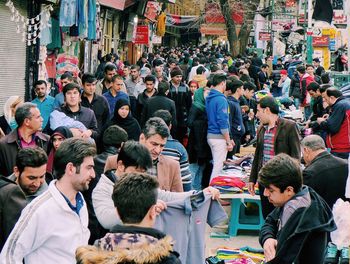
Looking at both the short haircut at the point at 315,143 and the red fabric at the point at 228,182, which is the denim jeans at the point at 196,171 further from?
the short haircut at the point at 315,143

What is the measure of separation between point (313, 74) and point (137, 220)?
17.9m

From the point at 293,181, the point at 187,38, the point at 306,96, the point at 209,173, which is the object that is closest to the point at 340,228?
the point at 293,181

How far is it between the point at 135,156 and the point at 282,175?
1.09 metres

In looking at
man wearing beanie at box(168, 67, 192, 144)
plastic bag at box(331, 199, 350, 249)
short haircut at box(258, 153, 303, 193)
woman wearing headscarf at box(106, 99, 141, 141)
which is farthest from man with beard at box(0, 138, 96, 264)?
man wearing beanie at box(168, 67, 192, 144)

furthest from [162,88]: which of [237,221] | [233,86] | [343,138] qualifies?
[343,138]

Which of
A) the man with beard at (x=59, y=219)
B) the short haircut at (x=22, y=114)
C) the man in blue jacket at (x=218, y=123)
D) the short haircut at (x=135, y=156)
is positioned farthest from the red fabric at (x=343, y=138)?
the man with beard at (x=59, y=219)

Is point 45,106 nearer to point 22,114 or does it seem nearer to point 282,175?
point 22,114

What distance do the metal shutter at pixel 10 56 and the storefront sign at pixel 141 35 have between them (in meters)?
15.1

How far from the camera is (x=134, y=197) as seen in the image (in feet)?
13.0

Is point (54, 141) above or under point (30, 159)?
under

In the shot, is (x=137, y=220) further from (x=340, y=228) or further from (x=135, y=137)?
(x=135, y=137)

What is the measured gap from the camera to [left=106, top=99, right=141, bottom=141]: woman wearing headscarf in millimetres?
10409

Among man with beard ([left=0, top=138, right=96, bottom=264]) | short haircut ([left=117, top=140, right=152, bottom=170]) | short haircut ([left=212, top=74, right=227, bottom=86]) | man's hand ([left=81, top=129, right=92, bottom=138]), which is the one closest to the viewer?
man with beard ([left=0, top=138, right=96, bottom=264])

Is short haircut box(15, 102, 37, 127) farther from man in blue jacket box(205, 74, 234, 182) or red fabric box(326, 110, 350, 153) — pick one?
red fabric box(326, 110, 350, 153)
